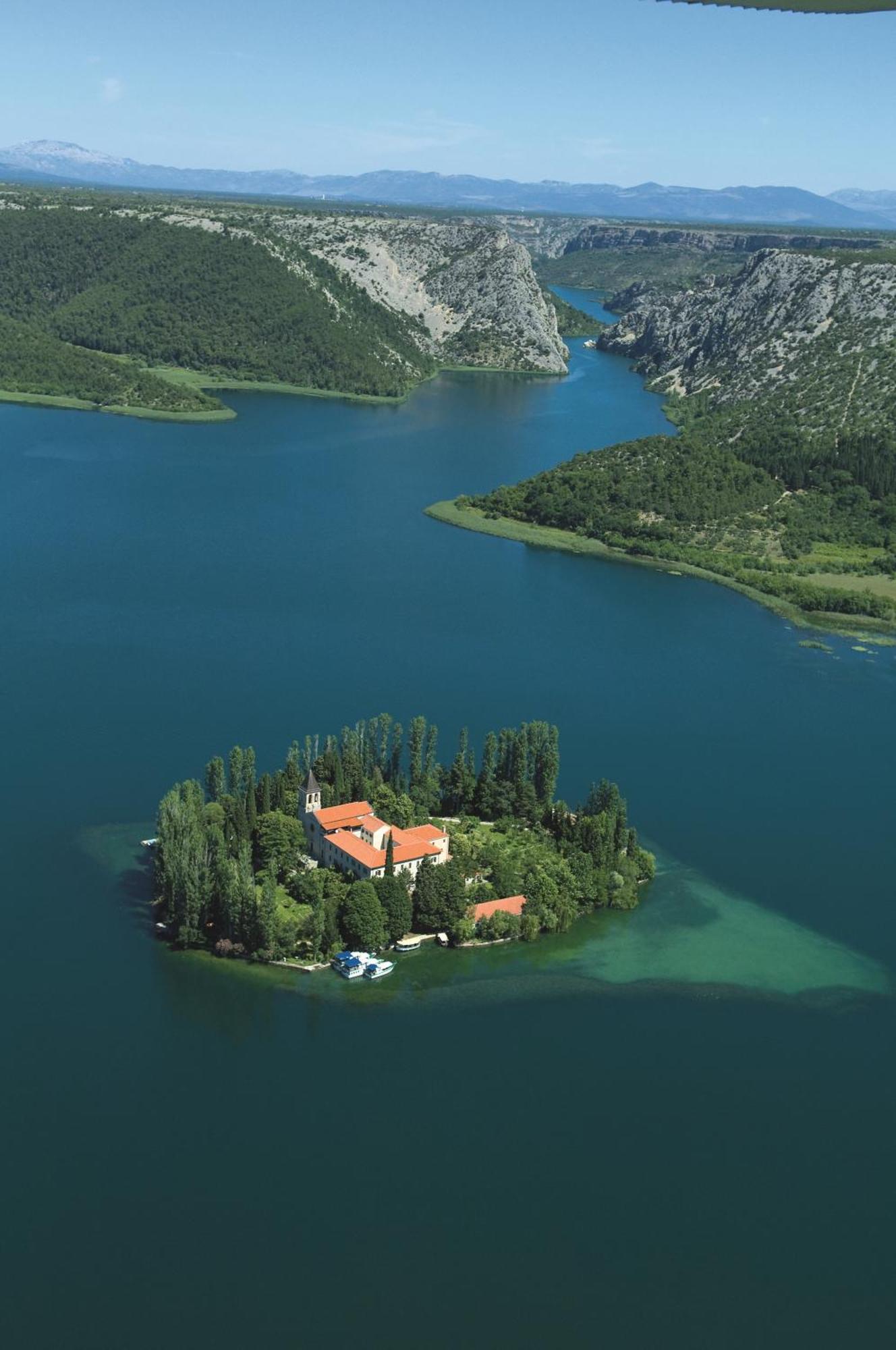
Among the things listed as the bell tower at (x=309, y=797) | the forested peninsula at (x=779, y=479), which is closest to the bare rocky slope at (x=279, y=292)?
the forested peninsula at (x=779, y=479)

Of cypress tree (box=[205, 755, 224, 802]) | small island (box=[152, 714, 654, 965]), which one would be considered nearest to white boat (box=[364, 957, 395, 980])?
small island (box=[152, 714, 654, 965])

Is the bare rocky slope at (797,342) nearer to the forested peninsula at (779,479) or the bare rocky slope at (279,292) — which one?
the forested peninsula at (779,479)

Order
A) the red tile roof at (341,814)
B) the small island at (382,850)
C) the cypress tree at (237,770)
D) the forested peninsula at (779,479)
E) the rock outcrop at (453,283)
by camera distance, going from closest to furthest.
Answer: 1. the small island at (382,850)
2. the red tile roof at (341,814)
3. the cypress tree at (237,770)
4. the forested peninsula at (779,479)
5. the rock outcrop at (453,283)

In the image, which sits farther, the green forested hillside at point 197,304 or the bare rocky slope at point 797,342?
the green forested hillside at point 197,304

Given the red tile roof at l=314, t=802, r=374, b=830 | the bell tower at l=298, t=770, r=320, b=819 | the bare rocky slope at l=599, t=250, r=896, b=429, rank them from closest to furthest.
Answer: the red tile roof at l=314, t=802, r=374, b=830 < the bell tower at l=298, t=770, r=320, b=819 < the bare rocky slope at l=599, t=250, r=896, b=429

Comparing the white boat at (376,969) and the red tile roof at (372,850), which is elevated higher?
the red tile roof at (372,850)

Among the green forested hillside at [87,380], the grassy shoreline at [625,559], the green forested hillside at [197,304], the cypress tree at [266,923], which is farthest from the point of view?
the green forested hillside at [197,304]

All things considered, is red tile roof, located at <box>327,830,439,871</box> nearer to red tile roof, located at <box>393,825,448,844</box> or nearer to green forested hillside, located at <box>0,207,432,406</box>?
red tile roof, located at <box>393,825,448,844</box>
